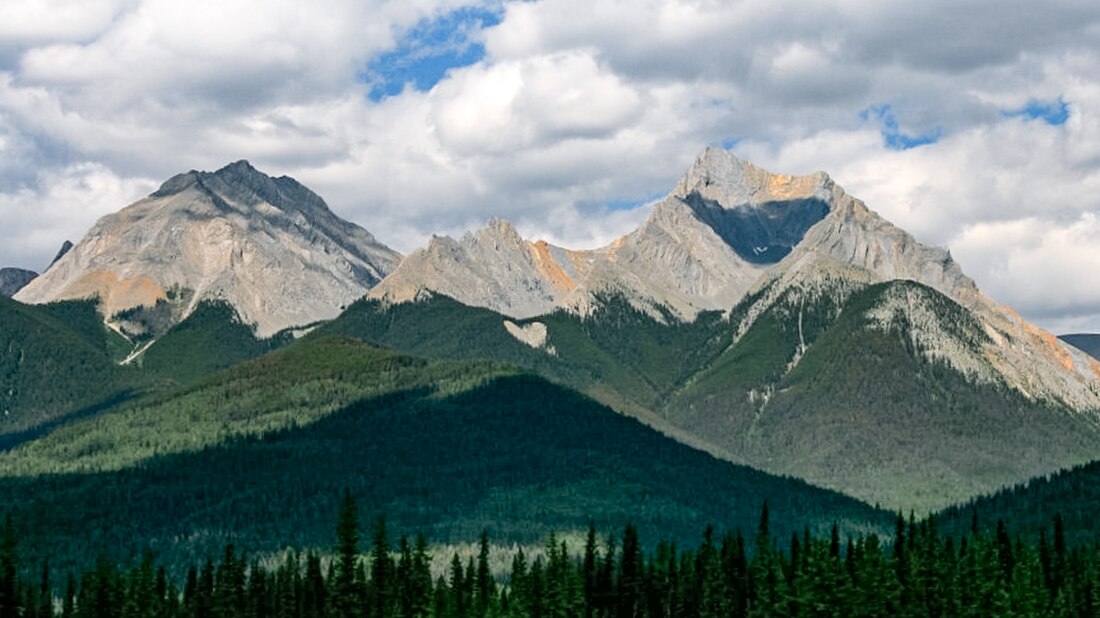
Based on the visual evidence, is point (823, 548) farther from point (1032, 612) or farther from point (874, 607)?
point (1032, 612)

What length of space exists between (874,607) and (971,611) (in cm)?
1213

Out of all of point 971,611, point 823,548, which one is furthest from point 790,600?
point 971,611

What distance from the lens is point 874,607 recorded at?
194 meters

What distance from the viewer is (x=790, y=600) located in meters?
196

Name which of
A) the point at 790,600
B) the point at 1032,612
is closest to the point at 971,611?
the point at 1032,612

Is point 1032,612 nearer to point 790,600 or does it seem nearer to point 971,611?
point 971,611

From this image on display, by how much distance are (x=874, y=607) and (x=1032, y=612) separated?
57.2ft

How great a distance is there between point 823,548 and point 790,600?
6745mm

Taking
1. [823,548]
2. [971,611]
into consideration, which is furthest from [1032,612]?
[823,548]

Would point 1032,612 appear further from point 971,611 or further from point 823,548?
point 823,548

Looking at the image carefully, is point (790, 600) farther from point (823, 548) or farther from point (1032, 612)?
point (1032, 612)

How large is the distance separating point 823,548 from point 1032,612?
→ 23660 mm

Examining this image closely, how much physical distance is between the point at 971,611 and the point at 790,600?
20503 mm

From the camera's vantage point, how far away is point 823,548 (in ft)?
643
